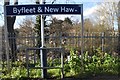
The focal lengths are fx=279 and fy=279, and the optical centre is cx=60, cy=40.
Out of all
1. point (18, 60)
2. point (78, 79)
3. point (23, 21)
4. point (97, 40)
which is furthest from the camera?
point (23, 21)

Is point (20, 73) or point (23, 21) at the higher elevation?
point (23, 21)

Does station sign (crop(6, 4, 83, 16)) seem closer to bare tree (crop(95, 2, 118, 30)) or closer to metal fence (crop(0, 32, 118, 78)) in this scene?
metal fence (crop(0, 32, 118, 78))

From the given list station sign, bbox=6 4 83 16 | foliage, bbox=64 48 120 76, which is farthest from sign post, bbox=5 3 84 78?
foliage, bbox=64 48 120 76

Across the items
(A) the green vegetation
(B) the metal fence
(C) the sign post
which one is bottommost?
(A) the green vegetation

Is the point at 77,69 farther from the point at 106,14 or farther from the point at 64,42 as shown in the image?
the point at 106,14

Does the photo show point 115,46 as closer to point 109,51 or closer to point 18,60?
point 109,51

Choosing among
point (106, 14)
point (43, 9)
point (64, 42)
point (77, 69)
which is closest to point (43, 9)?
point (43, 9)

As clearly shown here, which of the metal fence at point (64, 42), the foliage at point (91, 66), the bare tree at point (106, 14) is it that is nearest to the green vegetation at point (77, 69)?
the foliage at point (91, 66)

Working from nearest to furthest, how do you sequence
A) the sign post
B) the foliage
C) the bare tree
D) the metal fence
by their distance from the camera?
1. the sign post
2. the foliage
3. the metal fence
4. the bare tree

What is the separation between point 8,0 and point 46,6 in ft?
11.1

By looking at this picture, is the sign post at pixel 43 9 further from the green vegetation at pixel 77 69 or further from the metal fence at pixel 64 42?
the metal fence at pixel 64 42

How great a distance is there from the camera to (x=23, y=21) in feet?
53.1

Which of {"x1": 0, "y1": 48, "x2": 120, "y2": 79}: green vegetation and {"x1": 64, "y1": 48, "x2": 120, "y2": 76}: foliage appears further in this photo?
{"x1": 64, "y1": 48, "x2": 120, "y2": 76}: foliage

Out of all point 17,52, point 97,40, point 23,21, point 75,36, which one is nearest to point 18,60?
point 17,52
